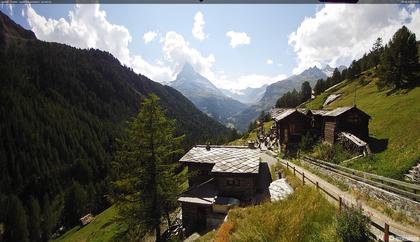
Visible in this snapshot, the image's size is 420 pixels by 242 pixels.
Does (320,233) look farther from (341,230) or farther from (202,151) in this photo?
(202,151)

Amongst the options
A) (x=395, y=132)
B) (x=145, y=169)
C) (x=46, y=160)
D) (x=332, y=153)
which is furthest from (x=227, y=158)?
(x=46, y=160)

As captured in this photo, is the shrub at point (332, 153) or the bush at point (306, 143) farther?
the bush at point (306, 143)

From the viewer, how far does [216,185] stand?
104ft

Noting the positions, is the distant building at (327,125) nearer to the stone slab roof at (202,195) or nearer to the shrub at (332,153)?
the shrub at (332,153)

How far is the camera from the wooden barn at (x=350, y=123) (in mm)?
40594

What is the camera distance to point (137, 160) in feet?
83.7

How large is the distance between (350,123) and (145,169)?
31.1 meters

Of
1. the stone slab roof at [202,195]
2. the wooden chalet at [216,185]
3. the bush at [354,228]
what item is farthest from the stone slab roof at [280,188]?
the bush at [354,228]

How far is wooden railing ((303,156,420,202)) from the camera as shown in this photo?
1525cm

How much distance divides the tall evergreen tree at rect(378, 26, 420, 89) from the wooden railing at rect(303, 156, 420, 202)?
3363 centimetres

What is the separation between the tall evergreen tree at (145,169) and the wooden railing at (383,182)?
51.2 ft

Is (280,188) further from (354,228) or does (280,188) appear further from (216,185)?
(354,228)

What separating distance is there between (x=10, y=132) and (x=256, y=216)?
18503cm

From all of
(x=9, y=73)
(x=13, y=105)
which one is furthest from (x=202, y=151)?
(x=9, y=73)
